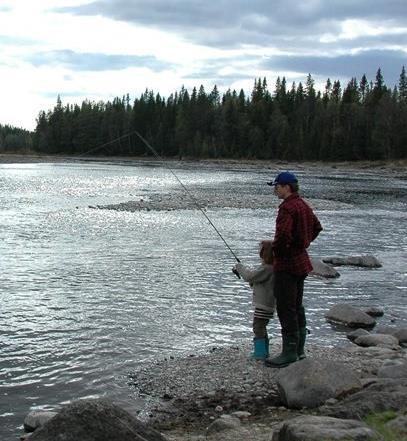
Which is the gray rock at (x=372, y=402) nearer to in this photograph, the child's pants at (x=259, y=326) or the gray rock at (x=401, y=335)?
the child's pants at (x=259, y=326)

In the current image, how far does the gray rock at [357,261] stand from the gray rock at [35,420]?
42.9 feet

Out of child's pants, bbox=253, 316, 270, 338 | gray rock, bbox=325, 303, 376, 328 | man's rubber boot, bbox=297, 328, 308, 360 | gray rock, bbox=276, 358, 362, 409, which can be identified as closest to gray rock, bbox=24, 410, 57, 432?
gray rock, bbox=276, 358, 362, 409

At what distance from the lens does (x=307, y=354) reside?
30.9ft

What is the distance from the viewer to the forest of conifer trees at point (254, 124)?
10612 cm

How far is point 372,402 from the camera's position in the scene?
6.22 m

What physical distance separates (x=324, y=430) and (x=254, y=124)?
422 ft

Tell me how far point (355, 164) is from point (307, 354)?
95.6m

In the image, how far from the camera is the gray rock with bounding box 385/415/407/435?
5223 mm

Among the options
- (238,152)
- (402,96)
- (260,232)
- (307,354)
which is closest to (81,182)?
(260,232)

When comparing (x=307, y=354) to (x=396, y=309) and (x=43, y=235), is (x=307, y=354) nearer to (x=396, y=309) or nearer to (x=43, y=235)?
(x=396, y=309)

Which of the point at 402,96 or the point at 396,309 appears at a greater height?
the point at 402,96

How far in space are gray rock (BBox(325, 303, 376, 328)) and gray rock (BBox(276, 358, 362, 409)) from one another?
4256mm

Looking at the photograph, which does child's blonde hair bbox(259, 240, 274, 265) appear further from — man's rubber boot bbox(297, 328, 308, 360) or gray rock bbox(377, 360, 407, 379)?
gray rock bbox(377, 360, 407, 379)

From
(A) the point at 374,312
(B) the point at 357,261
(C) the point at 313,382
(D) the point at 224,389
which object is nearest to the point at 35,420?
(D) the point at 224,389
